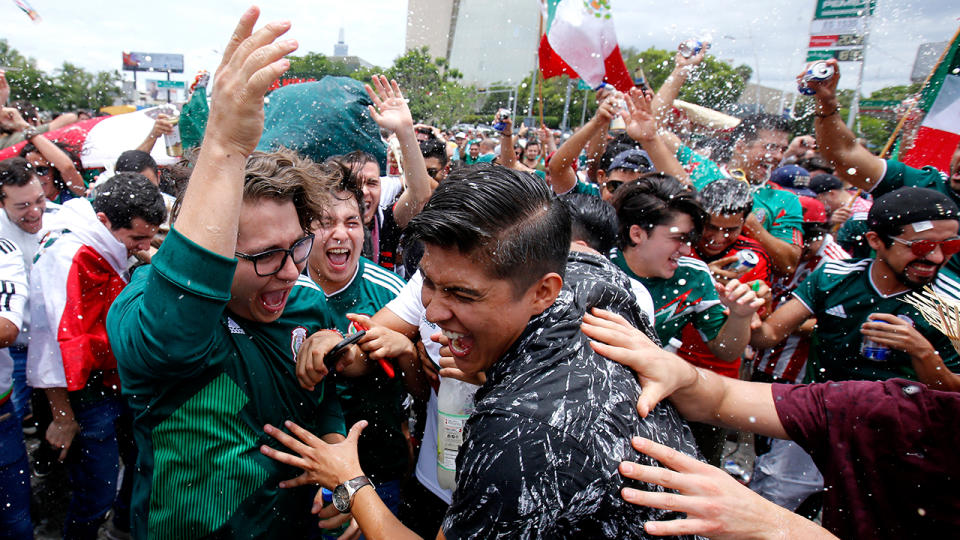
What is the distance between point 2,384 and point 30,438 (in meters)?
2.60

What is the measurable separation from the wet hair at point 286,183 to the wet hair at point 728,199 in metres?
2.85

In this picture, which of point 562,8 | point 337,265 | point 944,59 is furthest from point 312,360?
point 944,59

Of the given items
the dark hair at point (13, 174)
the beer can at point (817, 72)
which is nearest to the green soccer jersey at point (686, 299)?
the beer can at point (817, 72)

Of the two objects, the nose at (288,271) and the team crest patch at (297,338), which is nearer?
the nose at (288,271)

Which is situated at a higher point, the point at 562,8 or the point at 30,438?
the point at 562,8

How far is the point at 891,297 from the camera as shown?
122 inches

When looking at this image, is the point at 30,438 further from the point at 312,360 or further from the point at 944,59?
the point at 944,59

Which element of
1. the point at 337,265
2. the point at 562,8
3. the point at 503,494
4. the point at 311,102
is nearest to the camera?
the point at 503,494

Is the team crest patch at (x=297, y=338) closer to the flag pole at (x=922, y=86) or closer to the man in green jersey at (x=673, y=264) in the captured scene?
the man in green jersey at (x=673, y=264)

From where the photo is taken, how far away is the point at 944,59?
3.96 meters

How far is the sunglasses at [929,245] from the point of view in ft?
9.36

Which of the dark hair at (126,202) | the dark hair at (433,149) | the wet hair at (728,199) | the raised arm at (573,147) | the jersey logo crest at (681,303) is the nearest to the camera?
the dark hair at (126,202)

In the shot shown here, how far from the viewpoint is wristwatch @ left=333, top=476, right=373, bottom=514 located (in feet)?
5.66

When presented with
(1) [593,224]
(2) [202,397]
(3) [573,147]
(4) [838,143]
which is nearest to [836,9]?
(4) [838,143]
